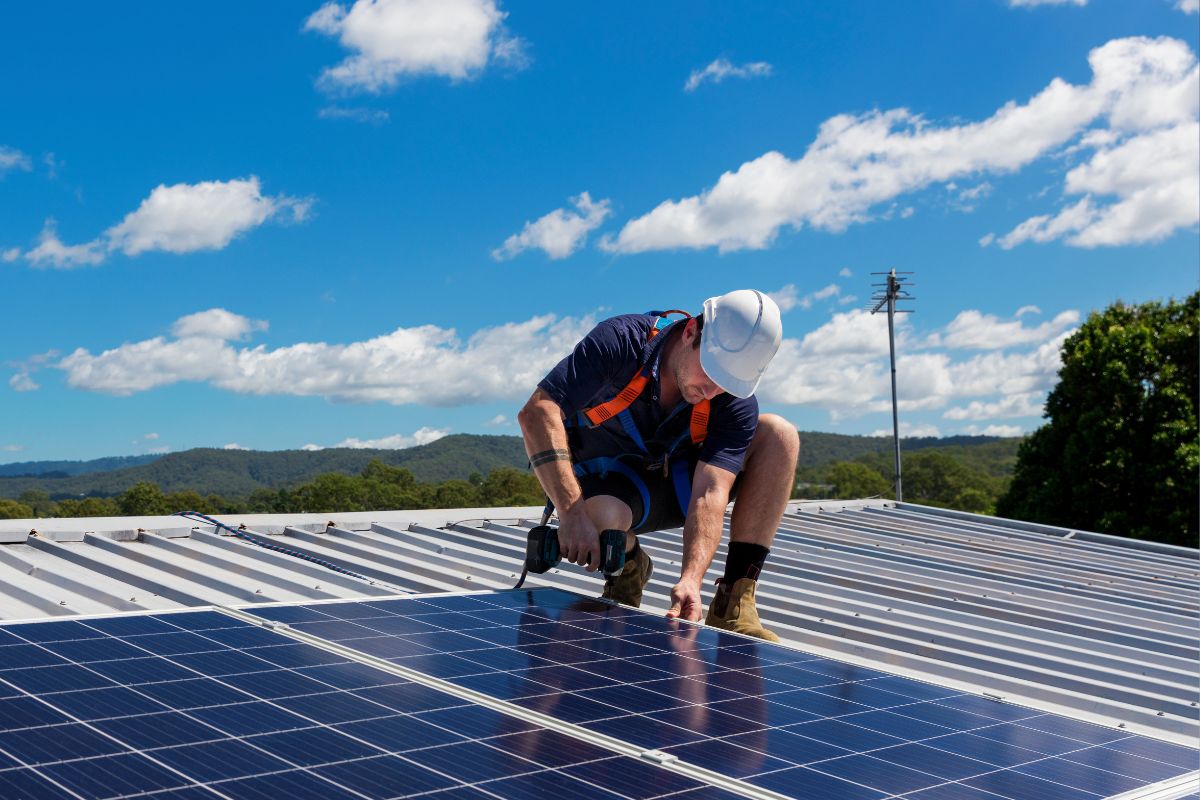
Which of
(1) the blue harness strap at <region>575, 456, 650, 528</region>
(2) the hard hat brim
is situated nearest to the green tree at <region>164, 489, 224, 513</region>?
(1) the blue harness strap at <region>575, 456, 650, 528</region>

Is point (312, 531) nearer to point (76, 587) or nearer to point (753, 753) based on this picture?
point (76, 587)

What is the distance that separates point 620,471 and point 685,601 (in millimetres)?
1019

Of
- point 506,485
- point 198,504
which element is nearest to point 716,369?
point 198,504

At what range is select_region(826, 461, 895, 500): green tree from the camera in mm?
66000

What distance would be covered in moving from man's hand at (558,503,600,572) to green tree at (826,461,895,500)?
199 ft

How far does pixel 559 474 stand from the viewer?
5.53m

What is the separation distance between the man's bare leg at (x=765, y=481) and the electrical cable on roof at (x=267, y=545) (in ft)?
8.66

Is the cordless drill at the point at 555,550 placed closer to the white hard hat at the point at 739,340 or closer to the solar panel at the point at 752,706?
the solar panel at the point at 752,706

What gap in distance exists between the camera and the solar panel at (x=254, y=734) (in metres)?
2.66

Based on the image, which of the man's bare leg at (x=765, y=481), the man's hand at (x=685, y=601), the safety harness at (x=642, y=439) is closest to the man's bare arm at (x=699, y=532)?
the man's hand at (x=685, y=601)

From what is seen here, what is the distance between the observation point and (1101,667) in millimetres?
6680

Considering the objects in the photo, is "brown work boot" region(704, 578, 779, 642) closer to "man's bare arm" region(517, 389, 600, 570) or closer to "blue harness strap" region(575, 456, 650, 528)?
"blue harness strap" region(575, 456, 650, 528)

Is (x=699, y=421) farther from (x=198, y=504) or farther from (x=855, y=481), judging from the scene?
(x=855, y=481)

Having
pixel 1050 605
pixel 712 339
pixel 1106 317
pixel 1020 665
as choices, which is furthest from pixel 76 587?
pixel 1106 317
